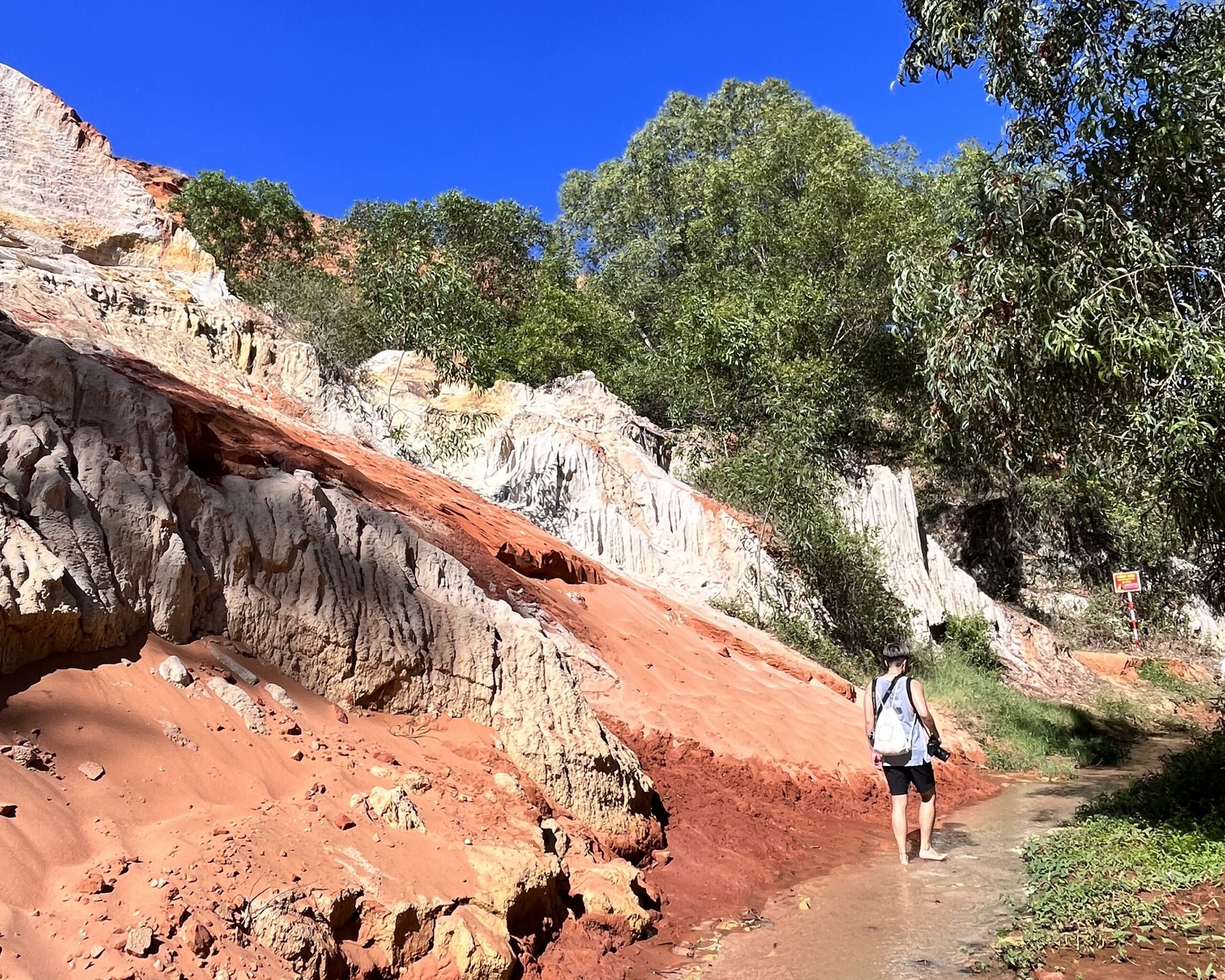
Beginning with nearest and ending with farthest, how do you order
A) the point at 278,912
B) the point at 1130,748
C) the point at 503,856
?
the point at 278,912
the point at 503,856
the point at 1130,748

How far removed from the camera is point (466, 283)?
16.5m

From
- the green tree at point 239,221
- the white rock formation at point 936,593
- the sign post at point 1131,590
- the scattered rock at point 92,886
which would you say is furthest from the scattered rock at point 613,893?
the green tree at point 239,221

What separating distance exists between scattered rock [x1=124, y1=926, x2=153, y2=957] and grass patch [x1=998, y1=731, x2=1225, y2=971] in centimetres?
376

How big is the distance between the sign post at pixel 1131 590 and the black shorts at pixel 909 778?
1683 centimetres

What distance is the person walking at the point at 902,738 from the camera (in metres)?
6.46

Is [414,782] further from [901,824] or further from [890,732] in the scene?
[901,824]

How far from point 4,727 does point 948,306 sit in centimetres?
667

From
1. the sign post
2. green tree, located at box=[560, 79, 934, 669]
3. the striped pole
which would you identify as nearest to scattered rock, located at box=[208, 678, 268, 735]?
green tree, located at box=[560, 79, 934, 669]

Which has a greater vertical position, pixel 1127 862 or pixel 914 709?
pixel 914 709

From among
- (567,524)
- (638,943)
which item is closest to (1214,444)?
(638,943)

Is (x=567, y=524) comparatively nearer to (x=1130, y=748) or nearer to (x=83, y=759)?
(x=1130, y=748)

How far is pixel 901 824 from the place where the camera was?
21.7 feet

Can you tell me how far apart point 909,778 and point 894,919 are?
1.36 m

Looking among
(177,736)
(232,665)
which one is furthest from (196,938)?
(232,665)
